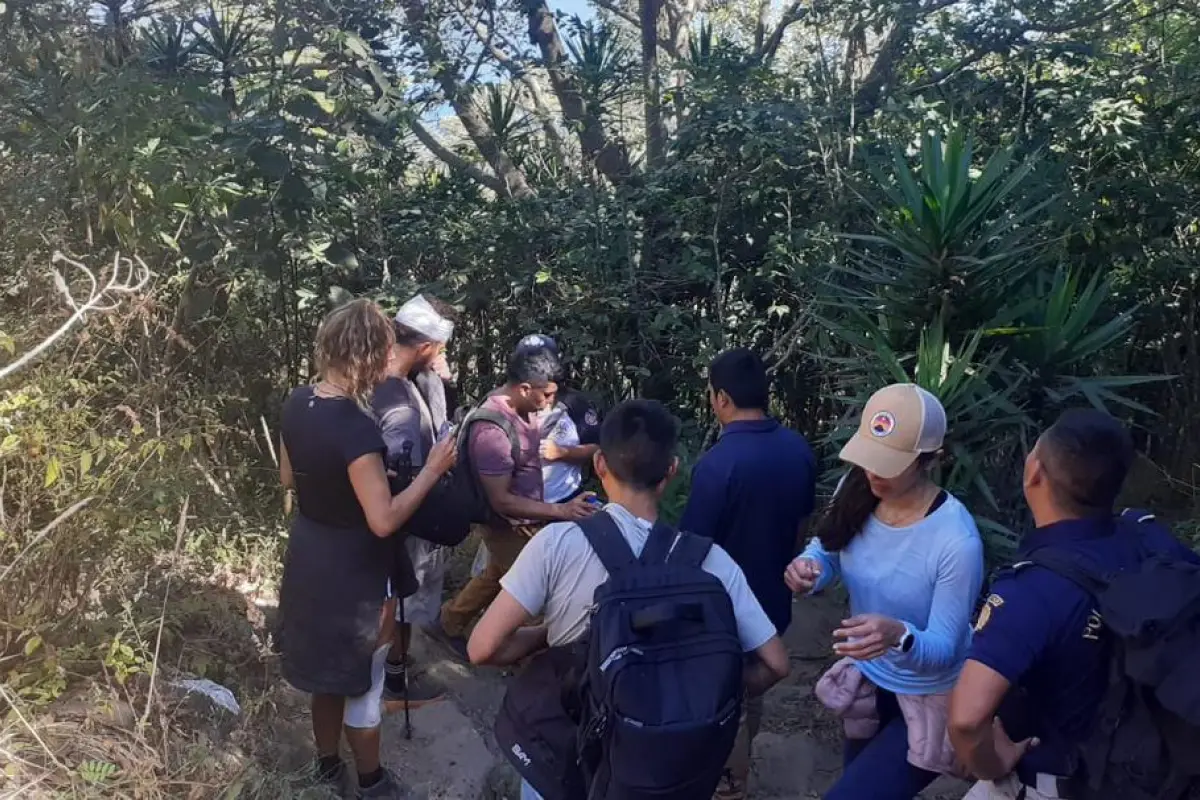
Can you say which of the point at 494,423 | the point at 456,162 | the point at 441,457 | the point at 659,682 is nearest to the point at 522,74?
the point at 456,162

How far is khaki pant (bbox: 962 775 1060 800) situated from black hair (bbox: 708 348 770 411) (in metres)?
1.38

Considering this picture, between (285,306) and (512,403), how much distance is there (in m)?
2.40

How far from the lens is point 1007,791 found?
2168 mm

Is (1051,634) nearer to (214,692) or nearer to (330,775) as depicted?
(330,775)

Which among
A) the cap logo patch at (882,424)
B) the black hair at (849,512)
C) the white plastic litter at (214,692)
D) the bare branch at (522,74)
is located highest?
the bare branch at (522,74)

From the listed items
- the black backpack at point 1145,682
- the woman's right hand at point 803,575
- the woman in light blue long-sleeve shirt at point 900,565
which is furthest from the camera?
the woman's right hand at point 803,575

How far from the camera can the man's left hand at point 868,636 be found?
2166 mm

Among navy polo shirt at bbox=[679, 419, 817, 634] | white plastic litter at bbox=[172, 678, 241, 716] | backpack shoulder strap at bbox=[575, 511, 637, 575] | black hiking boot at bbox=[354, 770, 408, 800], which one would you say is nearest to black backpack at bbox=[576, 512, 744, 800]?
backpack shoulder strap at bbox=[575, 511, 637, 575]

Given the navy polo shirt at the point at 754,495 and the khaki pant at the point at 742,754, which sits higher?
the navy polo shirt at the point at 754,495

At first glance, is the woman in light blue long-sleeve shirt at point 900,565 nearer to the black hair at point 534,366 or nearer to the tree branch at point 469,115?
the black hair at point 534,366

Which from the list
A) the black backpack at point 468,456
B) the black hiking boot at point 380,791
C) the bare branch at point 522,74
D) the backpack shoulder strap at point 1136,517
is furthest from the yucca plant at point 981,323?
the bare branch at point 522,74

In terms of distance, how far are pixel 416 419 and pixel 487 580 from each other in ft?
2.93

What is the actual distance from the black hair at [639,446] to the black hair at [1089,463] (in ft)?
2.80

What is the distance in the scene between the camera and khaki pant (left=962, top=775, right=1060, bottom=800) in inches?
83.0
